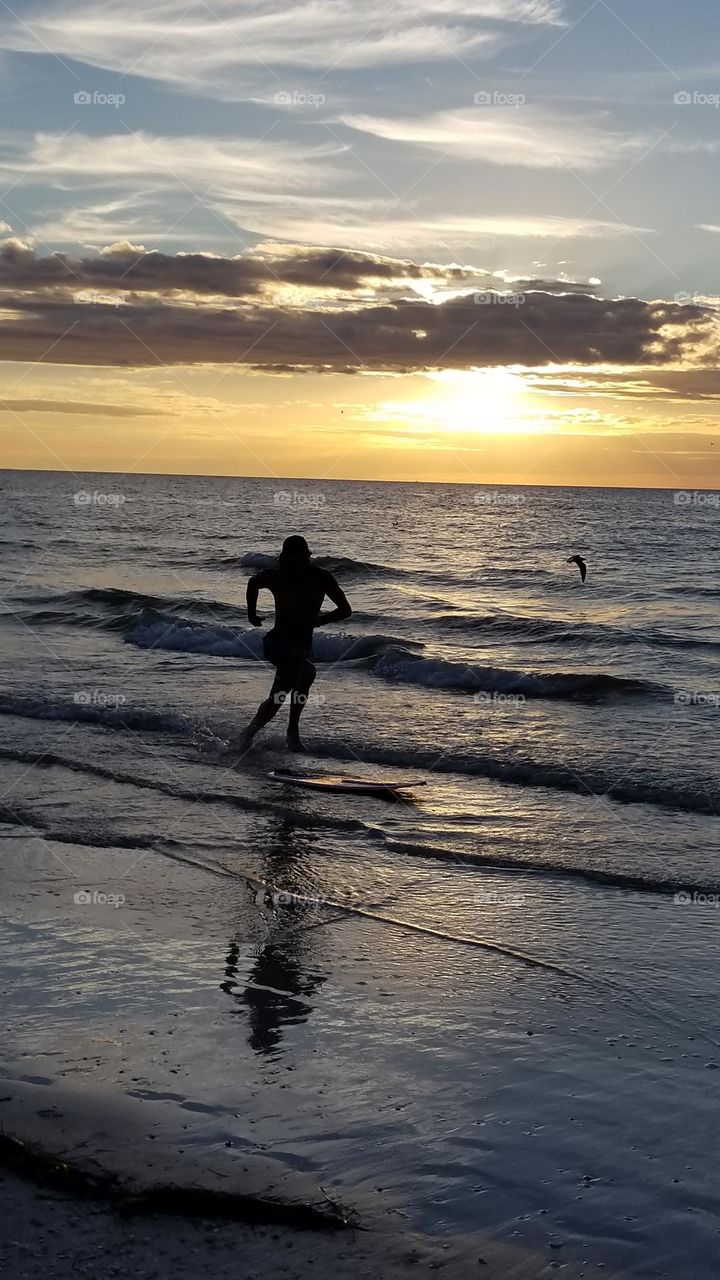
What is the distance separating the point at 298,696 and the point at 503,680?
5.59m

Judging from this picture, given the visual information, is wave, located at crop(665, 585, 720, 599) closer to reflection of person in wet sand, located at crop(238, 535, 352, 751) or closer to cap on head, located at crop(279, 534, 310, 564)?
reflection of person in wet sand, located at crop(238, 535, 352, 751)

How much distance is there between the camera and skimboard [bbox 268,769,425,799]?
9.35 meters

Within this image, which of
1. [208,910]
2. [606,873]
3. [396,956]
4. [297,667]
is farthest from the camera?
[297,667]

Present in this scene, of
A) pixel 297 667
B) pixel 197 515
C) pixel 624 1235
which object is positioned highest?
pixel 197 515

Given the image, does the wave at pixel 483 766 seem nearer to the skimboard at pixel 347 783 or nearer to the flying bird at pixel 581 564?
the skimboard at pixel 347 783

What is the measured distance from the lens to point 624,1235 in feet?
10.6

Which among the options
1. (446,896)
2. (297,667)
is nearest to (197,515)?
(297,667)

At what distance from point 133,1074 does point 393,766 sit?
270 inches

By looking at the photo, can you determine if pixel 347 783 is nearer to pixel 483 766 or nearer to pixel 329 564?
pixel 483 766

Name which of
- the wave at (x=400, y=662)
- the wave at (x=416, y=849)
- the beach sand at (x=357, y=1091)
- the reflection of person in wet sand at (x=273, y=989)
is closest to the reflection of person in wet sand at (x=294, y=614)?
the wave at (x=416, y=849)

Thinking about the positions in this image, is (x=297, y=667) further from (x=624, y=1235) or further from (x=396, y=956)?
(x=624, y=1235)

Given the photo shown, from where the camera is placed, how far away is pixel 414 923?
600 centimetres

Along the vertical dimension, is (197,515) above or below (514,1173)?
above

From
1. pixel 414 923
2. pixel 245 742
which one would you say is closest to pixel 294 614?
pixel 245 742
